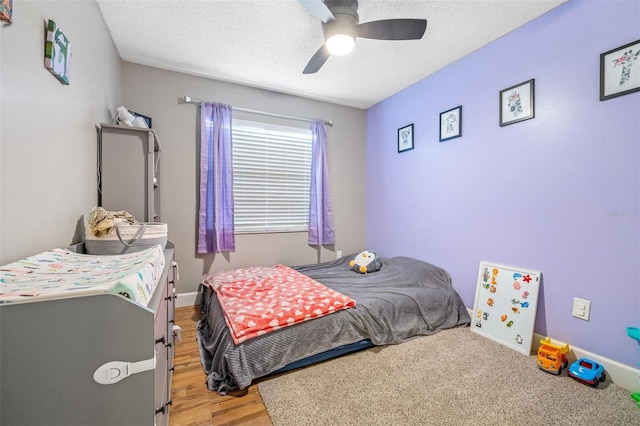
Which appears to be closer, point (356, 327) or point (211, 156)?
point (356, 327)

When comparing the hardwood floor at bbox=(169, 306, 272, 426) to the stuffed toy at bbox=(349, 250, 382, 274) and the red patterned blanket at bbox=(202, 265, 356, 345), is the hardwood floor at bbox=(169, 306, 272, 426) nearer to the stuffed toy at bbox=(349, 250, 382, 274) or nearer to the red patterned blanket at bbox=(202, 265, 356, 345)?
the red patterned blanket at bbox=(202, 265, 356, 345)

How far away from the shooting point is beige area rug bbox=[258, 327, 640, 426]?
1379 millimetres

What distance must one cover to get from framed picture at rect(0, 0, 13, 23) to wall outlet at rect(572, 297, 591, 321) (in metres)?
3.16

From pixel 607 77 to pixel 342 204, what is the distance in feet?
8.87

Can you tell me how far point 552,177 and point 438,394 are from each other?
5.58ft

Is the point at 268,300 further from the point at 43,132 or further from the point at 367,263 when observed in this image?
the point at 43,132

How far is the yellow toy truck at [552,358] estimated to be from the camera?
175 cm

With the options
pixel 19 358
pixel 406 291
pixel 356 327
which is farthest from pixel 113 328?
pixel 406 291

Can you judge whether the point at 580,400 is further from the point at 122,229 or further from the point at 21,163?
the point at 21,163

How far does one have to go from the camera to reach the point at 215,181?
2.94m

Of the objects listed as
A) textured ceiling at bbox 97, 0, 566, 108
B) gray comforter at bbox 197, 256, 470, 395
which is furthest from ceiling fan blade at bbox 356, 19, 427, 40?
gray comforter at bbox 197, 256, 470, 395

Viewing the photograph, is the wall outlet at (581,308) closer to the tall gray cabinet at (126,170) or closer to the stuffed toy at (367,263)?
the stuffed toy at (367,263)

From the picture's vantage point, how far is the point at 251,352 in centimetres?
164

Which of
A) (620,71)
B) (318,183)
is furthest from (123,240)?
(620,71)
